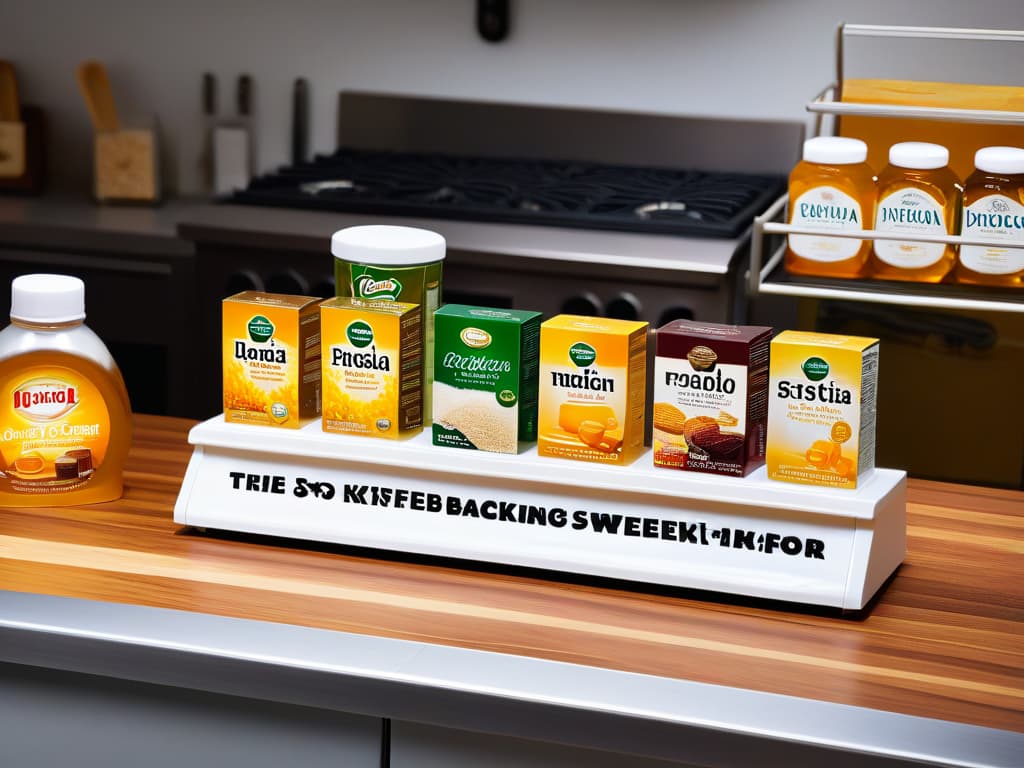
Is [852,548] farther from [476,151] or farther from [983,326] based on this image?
[476,151]

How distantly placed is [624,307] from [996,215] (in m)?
1.15

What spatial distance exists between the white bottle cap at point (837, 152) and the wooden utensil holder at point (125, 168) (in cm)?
216

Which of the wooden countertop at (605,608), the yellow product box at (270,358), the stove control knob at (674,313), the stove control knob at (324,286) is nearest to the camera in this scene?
the wooden countertop at (605,608)

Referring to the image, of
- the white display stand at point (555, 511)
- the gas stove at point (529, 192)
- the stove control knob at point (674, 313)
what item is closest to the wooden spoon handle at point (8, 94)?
the gas stove at point (529, 192)

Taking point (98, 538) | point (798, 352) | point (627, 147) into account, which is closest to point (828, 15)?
point (627, 147)

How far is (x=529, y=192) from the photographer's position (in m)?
2.67

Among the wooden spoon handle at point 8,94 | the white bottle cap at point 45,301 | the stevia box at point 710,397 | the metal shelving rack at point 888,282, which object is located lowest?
the stevia box at point 710,397

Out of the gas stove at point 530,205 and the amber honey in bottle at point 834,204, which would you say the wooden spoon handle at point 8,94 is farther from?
the amber honey in bottle at point 834,204

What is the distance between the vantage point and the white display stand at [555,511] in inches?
41.7

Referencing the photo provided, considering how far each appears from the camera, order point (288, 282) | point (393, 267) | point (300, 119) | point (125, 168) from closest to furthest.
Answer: point (393, 267) → point (288, 282) → point (125, 168) → point (300, 119)

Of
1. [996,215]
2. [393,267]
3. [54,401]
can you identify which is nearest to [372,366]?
[393,267]

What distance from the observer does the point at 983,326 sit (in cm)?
213

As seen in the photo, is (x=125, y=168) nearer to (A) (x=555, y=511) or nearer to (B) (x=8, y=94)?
(B) (x=8, y=94)

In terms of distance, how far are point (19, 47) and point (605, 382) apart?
2792 mm
